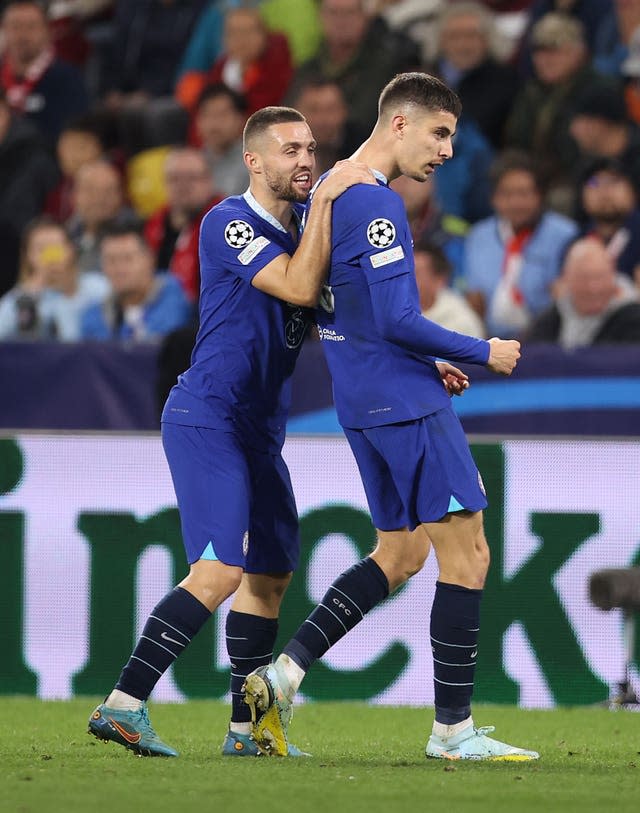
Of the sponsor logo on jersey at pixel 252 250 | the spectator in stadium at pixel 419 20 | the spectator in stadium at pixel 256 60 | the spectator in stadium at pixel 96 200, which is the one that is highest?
the spectator in stadium at pixel 419 20

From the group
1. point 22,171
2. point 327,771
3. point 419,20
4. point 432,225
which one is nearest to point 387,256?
point 327,771

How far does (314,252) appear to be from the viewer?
18.9ft

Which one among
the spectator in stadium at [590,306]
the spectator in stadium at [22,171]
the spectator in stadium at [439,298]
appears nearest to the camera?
the spectator in stadium at [590,306]

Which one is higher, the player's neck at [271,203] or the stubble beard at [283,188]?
the stubble beard at [283,188]

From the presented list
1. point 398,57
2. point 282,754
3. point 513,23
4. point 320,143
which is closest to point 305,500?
point 282,754

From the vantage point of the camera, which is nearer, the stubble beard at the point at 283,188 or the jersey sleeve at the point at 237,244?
the jersey sleeve at the point at 237,244

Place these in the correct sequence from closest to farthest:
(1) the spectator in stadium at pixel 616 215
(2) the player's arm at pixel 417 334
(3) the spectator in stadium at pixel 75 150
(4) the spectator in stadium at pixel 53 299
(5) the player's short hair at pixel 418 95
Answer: (2) the player's arm at pixel 417 334 → (5) the player's short hair at pixel 418 95 → (1) the spectator in stadium at pixel 616 215 → (4) the spectator in stadium at pixel 53 299 → (3) the spectator in stadium at pixel 75 150

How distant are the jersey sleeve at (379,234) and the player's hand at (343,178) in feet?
0.11

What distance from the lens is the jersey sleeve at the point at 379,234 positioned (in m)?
5.67

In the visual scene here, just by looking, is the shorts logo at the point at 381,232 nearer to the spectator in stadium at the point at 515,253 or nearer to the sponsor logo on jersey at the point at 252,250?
the sponsor logo on jersey at the point at 252,250

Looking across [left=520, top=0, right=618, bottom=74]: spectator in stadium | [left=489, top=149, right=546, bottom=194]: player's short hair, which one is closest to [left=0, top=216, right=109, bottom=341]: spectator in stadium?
[left=489, top=149, right=546, bottom=194]: player's short hair

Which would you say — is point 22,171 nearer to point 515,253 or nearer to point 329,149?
point 329,149

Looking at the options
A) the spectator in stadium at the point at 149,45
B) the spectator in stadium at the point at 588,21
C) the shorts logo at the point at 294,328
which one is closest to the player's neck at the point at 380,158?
the shorts logo at the point at 294,328

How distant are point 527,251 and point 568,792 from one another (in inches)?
239
